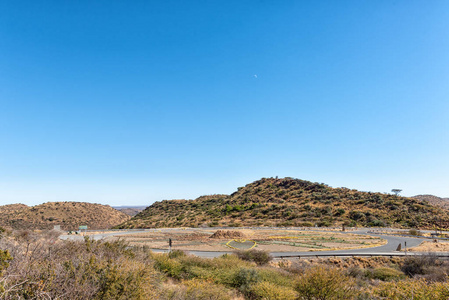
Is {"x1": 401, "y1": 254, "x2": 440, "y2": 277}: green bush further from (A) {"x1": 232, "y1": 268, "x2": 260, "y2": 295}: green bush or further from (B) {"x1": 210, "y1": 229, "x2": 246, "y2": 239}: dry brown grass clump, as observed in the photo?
(B) {"x1": 210, "y1": 229, "x2": 246, "y2": 239}: dry brown grass clump

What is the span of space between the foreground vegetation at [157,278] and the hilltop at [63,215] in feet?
224

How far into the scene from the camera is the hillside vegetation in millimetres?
66312

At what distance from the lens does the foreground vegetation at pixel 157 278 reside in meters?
6.77

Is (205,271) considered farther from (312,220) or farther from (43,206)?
(43,206)

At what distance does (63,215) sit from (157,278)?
88.8 m

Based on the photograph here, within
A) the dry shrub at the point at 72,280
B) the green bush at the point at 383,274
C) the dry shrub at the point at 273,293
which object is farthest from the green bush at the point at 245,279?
the green bush at the point at 383,274

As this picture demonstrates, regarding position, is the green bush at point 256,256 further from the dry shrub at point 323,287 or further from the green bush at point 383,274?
the dry shrub at point 323,287

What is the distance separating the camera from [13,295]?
6016mm

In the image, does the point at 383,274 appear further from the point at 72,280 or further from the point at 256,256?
the point at 72,280

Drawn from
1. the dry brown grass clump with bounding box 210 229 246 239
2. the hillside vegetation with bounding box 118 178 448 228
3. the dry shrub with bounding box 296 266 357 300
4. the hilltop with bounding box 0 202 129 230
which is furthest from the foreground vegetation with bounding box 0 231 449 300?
the hilltop with bounding box 0 202 129 230

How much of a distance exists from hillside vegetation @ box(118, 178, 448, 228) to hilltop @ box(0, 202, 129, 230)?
1367 cm

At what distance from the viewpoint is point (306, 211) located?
3039 inches

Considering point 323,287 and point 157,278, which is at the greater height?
point 157,278

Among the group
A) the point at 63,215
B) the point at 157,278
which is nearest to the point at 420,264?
the point at 157,278
